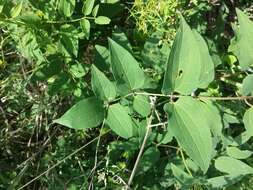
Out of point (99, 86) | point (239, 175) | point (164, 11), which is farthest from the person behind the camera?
point (164, 11)

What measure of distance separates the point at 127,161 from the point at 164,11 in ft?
2.15

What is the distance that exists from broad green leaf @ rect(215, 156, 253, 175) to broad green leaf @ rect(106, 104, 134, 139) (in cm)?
49

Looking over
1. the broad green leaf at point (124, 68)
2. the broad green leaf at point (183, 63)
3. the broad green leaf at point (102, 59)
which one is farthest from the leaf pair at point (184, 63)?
the broad green leaf at point (102, 59)

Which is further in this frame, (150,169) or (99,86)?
(150,169)

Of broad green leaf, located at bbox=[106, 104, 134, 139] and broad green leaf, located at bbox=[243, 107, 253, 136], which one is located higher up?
broad green leaf, located at bbox=[106, 104, 134, 139]

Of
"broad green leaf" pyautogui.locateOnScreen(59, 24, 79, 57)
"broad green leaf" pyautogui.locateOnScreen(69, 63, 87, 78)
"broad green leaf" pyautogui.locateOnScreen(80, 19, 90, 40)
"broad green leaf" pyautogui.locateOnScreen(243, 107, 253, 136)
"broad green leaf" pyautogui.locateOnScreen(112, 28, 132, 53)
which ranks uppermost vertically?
"broad green leaf" pyautogui.locateOnScreen(80, 19, 90, 40)

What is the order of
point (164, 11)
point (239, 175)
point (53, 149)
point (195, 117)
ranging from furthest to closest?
1. point (53, 149)
2. point (164, 11)
3. point (239, 175)
4. point (195, 117)

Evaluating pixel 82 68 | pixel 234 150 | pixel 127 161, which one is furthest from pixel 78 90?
pixel 234 150

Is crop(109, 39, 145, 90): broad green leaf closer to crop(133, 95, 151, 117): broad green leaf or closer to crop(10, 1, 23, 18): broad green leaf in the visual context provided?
crop(133, 95, 151, 117): broad green leaf

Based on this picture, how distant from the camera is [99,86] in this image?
123 centimetres

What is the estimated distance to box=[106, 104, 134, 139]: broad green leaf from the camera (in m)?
1.24

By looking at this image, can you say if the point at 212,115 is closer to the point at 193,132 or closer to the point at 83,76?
the point at 193,132

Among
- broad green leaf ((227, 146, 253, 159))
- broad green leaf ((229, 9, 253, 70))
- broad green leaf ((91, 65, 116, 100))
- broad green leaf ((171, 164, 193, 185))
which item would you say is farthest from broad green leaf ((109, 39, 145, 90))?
broad green leaf ((227, 146, 253, 159))

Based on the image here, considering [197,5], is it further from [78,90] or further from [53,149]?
Answer: [53,149]
